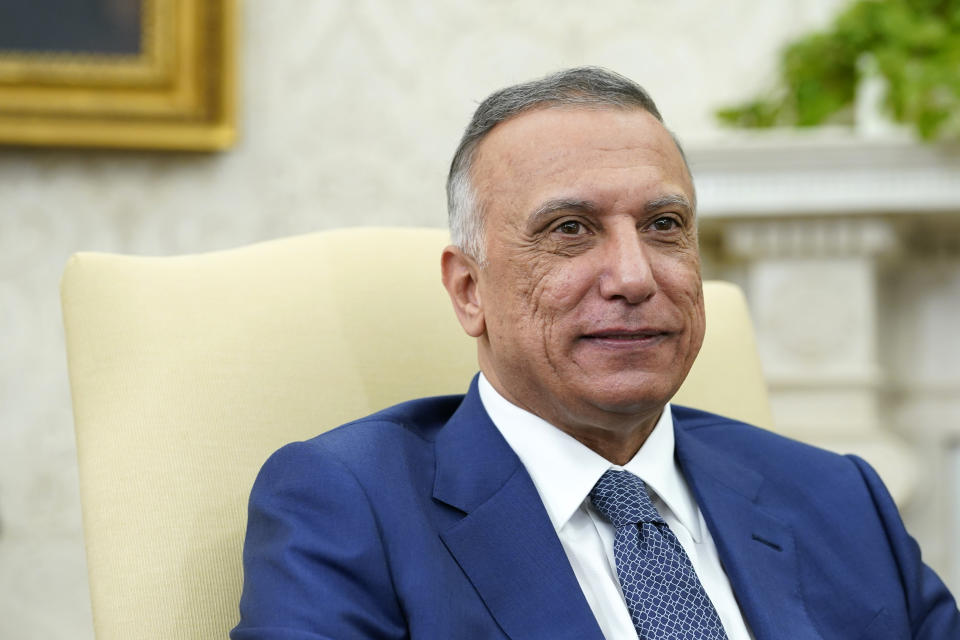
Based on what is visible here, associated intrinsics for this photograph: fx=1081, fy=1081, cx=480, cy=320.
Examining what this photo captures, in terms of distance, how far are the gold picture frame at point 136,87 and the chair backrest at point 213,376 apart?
1.28 m

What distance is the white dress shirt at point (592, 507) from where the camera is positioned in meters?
1.22

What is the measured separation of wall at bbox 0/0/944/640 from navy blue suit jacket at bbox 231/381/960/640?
1464 millimetres

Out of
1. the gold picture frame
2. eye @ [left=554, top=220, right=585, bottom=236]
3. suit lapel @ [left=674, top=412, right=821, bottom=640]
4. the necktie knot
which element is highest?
the gold picture frame

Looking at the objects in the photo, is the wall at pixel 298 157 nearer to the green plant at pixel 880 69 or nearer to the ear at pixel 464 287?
the green plant at pixel 880 69

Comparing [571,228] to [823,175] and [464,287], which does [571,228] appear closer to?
[464,287]

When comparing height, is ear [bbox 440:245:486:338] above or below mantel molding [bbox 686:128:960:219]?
below

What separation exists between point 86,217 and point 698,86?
5.33 feet

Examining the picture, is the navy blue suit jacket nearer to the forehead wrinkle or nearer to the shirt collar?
the shirt collar

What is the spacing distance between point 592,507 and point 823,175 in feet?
4.70

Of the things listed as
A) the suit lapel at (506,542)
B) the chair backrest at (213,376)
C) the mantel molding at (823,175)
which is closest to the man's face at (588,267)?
the suit lapel at (506,542)

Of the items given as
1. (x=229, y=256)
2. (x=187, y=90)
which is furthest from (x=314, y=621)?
(x=187, y=90)

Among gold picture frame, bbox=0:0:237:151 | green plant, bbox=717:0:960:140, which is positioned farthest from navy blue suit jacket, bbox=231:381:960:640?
gold picture frame, bbox=0:0:237:151

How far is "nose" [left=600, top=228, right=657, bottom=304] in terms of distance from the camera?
122 cm

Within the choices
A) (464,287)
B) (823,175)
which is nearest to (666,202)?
(464,287)
